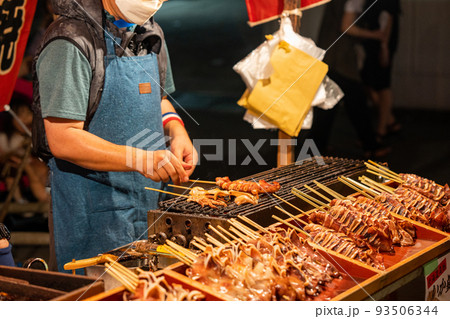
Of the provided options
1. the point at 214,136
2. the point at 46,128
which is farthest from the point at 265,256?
the point at 214,136

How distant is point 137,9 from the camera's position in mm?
3369

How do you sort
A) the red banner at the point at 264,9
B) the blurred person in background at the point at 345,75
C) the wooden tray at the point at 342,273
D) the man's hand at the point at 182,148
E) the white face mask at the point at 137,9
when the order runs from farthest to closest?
the blurred person in background at the point at 345,75, the red banner at the point at 264,9, the man's hand at the point at 182,148, the white face mask at the point at 137,9, the wooden tray at the point at 342,273

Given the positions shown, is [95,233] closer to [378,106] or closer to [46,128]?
[46,128]

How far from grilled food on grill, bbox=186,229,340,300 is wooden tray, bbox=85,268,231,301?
0.20 feet

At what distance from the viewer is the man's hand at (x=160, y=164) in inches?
129

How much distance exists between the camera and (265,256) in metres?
2.37

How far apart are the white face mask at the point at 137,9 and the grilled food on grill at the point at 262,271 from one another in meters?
1.68

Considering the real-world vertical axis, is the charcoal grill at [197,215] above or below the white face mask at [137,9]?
below

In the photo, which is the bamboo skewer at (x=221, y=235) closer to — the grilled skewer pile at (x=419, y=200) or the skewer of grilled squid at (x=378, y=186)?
the grilled skewer pile at (x=419, y=200)

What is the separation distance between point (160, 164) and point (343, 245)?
1.21 metres

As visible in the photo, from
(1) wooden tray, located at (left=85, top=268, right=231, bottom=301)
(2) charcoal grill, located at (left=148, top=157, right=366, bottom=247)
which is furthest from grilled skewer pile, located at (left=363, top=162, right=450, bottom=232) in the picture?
(1) wooden tray, located at (left=85, top=268, right=231, bottom=301)

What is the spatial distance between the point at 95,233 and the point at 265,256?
62.7 inches

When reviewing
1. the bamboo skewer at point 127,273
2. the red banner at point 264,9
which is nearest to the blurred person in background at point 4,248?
the bamboo skewer at point 127,273

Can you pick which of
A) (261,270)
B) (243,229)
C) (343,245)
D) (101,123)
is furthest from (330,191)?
(101,123)
